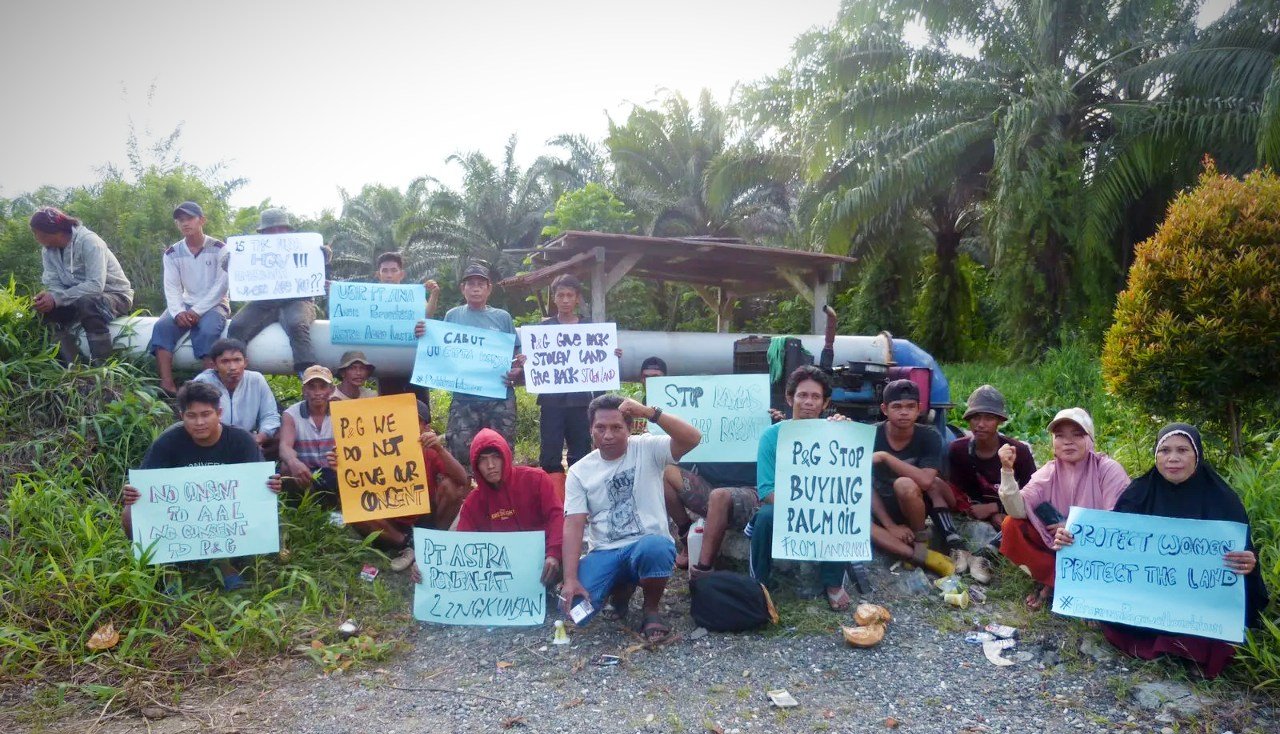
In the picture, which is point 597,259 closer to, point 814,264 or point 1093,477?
point 814,264

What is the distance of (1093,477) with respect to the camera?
4781mm

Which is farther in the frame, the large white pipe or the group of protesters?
the large white pipe

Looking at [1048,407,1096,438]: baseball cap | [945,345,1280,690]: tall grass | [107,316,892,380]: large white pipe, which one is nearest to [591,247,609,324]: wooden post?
[107,316,892,380]: large white pipe

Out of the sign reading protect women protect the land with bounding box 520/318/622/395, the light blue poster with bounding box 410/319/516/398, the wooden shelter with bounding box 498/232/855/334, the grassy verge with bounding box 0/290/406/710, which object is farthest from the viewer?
the wooden shelter with bounding box 498/232/855/334

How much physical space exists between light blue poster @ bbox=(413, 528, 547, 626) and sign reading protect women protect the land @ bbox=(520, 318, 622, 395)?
154 centimetres

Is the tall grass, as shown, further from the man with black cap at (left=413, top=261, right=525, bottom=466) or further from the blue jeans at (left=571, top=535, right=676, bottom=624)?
the man with black cap at (left=413, top=261, right=525, bottom=466)

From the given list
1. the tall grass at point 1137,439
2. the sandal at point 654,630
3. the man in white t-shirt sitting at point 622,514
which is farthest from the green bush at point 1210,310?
the sandal at point 654,630

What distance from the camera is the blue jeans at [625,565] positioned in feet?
15.0

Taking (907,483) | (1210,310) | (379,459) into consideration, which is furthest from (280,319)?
(1210,310)

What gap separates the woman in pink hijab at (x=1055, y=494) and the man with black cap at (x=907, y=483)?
53 centimetres

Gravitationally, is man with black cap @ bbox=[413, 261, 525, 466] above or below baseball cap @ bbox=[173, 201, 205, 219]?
below

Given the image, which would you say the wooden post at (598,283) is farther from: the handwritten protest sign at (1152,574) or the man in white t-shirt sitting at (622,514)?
the handwritten protest sign at (1152,574)

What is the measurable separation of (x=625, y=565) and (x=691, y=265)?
673cm

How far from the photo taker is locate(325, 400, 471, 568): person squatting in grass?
552cm
